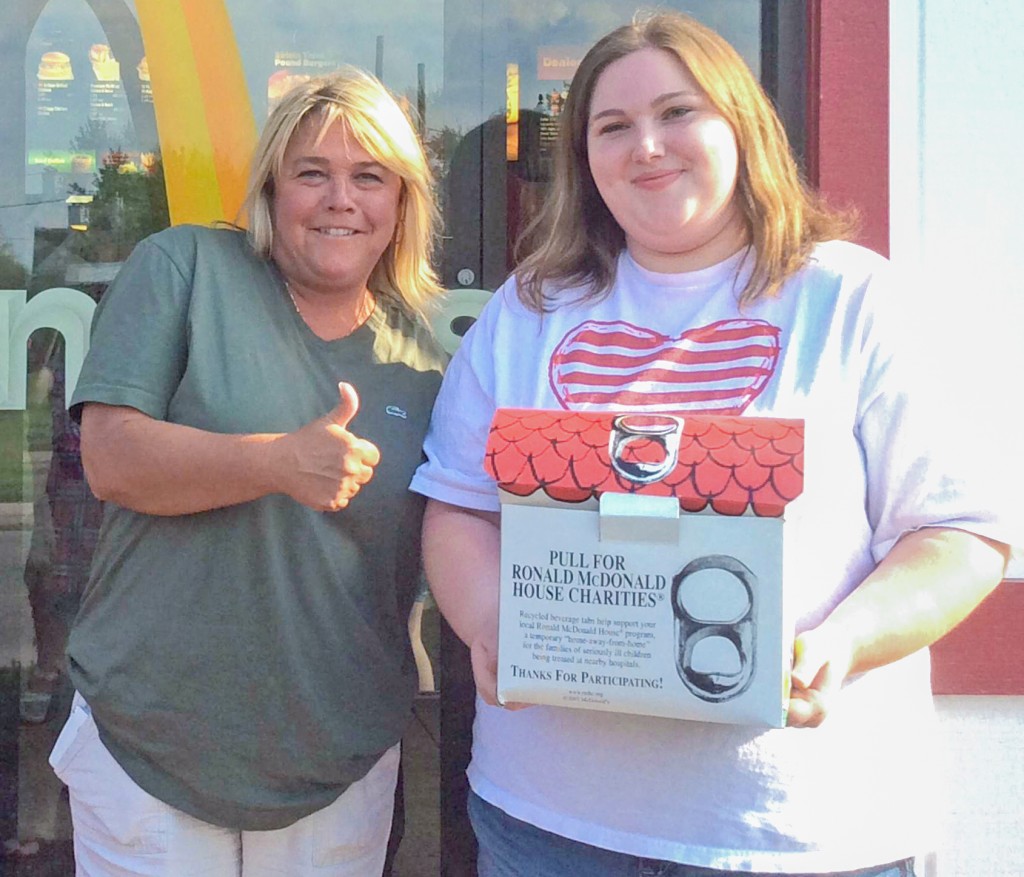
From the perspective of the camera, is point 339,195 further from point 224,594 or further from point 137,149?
point 137,149

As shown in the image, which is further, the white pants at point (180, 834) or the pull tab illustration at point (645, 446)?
the white pants at point (180, 834)

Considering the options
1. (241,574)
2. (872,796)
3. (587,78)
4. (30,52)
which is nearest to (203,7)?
(30,52)

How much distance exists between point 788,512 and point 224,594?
86 cm

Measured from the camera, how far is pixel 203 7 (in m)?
2.33

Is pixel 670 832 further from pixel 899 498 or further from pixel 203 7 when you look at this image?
pixel 203 7

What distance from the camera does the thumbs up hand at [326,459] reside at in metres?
1.45

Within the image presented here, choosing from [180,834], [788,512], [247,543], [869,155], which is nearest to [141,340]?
[247,543]

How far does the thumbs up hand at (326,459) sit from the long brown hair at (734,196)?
1.00ft

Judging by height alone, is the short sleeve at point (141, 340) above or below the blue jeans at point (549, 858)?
above

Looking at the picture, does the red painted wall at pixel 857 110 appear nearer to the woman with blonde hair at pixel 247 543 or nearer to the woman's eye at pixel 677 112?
the woman's eye at pixel 677 112


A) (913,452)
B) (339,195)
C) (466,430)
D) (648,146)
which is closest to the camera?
(913,452)

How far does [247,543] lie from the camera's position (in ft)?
5.18

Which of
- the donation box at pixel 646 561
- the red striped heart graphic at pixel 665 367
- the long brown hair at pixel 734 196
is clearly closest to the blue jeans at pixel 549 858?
the donation box at pixel 646 561

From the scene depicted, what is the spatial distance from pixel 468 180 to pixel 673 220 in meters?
1.07
